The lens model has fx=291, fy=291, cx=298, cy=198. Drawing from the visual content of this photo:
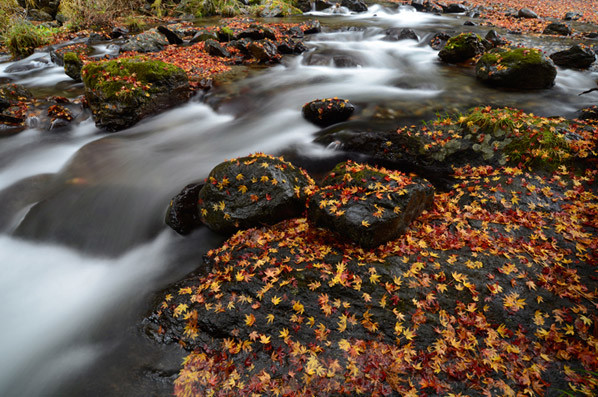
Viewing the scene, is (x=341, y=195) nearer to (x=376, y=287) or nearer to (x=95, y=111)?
(x=376, y=287)

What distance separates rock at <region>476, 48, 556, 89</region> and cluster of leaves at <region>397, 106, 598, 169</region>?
2519 millimetres

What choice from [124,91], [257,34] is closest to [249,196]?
[124,91]

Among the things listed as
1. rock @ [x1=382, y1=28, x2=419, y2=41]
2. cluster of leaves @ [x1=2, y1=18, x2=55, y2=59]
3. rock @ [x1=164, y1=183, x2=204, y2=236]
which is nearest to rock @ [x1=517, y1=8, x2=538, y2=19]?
rock @ [x1=382, y1=28, x2=419, y2=41]

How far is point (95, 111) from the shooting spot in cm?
773

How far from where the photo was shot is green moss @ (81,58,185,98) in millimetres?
7574

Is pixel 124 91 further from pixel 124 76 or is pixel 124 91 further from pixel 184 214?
pixel 184 214

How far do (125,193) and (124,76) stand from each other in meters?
3.99

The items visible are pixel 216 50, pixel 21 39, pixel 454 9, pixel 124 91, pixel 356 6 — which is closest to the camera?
pixel 124 91

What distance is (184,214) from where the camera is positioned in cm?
505

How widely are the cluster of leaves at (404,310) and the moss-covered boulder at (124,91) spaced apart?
18.1ft

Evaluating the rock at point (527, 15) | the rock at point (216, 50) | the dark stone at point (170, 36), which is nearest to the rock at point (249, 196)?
the rock at point (216, 50)

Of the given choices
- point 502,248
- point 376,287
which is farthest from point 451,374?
point 502,248

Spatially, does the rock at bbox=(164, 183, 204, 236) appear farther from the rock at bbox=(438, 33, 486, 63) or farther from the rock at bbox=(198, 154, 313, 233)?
the rock at bbox=(438, 33, 486, 63)

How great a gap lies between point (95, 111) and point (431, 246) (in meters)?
8.66
